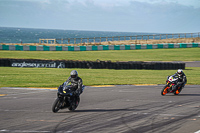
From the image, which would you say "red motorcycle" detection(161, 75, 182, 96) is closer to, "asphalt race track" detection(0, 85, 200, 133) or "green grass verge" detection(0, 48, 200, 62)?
"asphalt race track" detection(0, 85, 200, 133)

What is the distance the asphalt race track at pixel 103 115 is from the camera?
329 inches

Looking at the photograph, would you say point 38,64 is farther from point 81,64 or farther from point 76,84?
point 76,84

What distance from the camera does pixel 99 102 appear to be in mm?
13180

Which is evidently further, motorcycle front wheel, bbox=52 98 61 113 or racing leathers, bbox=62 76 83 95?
racing leathers, bbox=62 76 83 95

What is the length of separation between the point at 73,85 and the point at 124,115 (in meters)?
2.26

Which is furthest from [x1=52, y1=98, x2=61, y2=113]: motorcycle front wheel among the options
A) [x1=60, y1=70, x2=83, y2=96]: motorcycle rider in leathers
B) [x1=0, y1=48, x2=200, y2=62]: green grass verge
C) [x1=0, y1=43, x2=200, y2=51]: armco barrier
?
[x1=0, y1=43, x2=200, y2=51]: armco barrier

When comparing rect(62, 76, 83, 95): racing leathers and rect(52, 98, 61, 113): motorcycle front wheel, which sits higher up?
rect(62, 76, 83, 95): racing leathers

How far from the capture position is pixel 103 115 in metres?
10.3

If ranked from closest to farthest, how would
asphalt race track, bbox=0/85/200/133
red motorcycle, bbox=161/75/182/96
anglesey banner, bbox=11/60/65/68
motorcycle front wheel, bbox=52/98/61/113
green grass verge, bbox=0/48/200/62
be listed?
asphalt race track, bbox=0/85/200/133 < motorcycle front wheel, bbox=52/98/61/113 < red motorcycle, bbox=161/75/182/96 < anglesey banner, bbox=11/60/65/68 < green grass verge, bbox=0/48/200/62

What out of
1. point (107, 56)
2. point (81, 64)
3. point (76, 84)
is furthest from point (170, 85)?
point (107, 56)

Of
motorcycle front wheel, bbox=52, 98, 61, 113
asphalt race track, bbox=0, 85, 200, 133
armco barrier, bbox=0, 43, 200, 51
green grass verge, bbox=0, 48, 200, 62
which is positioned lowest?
asphalt race track, bbox=0, 85, 200, 133

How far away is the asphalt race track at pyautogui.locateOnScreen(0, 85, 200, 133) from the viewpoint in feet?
27.4

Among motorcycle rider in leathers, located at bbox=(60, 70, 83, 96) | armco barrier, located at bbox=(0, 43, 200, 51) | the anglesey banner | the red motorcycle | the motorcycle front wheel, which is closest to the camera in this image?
the motorcycle front wheel

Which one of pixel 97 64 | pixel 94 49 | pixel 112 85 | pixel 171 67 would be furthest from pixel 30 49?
pixel 112 85
